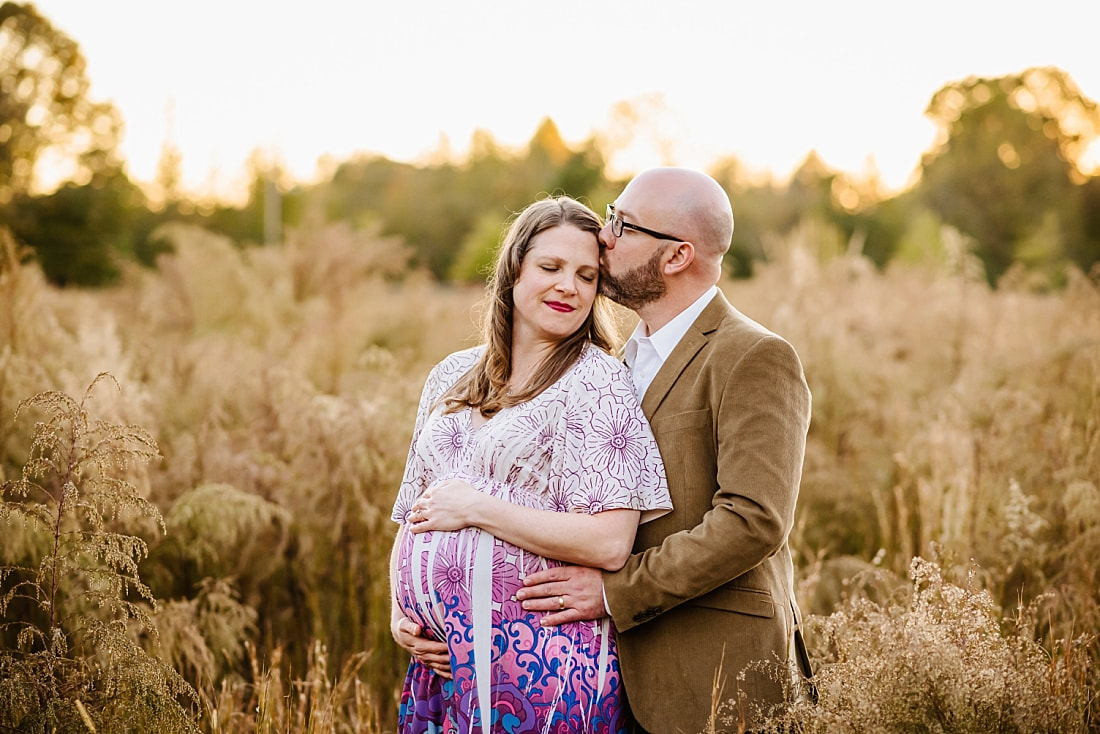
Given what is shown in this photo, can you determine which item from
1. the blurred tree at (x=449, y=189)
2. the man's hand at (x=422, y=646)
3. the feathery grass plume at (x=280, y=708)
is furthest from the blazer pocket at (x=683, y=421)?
the blurred tree at (x=449, y=189)

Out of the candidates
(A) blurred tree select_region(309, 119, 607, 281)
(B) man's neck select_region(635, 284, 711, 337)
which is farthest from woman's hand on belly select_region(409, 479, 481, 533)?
(A) blurred tree select_region(309, 119, 607, 281)

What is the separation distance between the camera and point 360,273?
38.2 feet

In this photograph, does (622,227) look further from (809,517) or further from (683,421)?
(809,517)

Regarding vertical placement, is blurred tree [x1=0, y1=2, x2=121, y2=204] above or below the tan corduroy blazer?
above

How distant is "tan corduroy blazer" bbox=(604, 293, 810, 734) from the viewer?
2545 millimetres

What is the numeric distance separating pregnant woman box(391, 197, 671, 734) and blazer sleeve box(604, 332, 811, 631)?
0.09 meters

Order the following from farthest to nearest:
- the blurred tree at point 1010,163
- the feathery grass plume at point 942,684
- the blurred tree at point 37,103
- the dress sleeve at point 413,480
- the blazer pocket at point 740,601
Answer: the blurred tree at point 1010,163, the blurred tree at point 37,103, the dress sleeve at point 413,480, the blazer pocket at point 740,601, the feathery grass plume at point 942,684

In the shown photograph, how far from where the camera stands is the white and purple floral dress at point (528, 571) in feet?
8.46

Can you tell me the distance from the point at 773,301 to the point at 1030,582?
5.27 metres

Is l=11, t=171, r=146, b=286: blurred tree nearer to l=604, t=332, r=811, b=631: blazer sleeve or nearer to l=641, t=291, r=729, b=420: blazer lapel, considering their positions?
l=641, t=291, r=729, b=420: blazer lapel

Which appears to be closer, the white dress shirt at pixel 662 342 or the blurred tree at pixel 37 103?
the white dress shirt at pixel 662 342

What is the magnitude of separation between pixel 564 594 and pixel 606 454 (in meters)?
0.43

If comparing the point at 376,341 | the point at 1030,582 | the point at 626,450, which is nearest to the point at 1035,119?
the point at 376,341

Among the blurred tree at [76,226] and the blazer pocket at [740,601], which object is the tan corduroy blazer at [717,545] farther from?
the blurred tree at [76,226]
